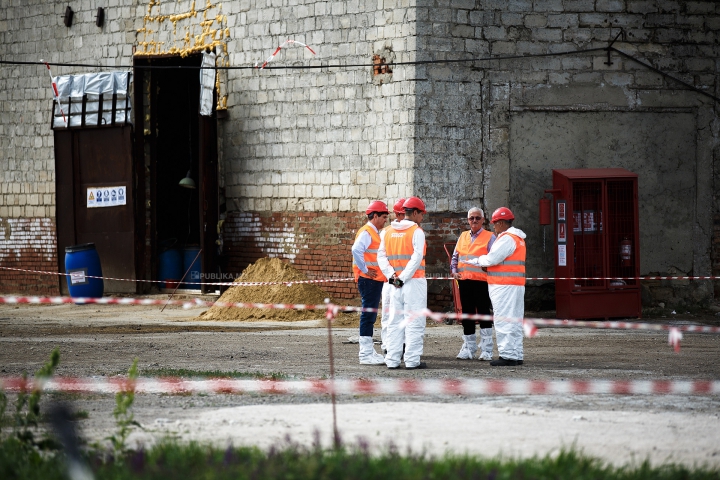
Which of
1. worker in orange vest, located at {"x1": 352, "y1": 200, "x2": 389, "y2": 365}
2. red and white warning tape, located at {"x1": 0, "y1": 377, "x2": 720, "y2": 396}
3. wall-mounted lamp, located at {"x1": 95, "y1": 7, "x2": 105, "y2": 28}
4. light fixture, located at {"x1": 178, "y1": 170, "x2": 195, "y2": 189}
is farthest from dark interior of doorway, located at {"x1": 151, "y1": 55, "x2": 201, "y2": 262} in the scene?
red and white warning tape, located at {"x1": 0, "y1": 377, "x2": 720, "y2": 396}

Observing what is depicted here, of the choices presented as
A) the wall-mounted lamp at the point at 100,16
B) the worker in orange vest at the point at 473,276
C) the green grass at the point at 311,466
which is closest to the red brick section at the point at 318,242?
the worker in orange vest at the point at 473,276

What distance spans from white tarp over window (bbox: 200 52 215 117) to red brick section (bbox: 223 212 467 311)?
6.63ft

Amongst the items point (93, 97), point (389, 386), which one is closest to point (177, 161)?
point (93, 97)

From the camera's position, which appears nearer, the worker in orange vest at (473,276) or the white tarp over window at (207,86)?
the worker in orange vest at (473,276)

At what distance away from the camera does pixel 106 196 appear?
20266 mm

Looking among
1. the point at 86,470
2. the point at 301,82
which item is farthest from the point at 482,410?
the point at 301,82

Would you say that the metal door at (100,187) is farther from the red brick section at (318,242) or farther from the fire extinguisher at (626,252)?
the fire extinguisher at (626,252)

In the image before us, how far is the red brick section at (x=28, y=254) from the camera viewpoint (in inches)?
849

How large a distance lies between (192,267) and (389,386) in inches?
450

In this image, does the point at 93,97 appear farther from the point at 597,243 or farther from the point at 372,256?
the point at 372,256

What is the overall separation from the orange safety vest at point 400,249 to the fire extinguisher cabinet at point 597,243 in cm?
522

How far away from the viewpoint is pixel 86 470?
18.4ft

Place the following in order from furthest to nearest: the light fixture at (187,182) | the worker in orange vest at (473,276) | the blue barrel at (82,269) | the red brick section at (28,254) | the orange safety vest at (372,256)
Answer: the red brick section at (28,254) < the light fixture at (187,182) < the blue barrel at (82,269) < the worker in orange vest at (473,276) < the orange safety vest at (372,256)

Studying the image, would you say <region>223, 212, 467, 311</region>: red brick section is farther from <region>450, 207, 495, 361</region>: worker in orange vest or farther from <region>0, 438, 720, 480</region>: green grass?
<region>0, 438, 720, 480</region>: green grass
